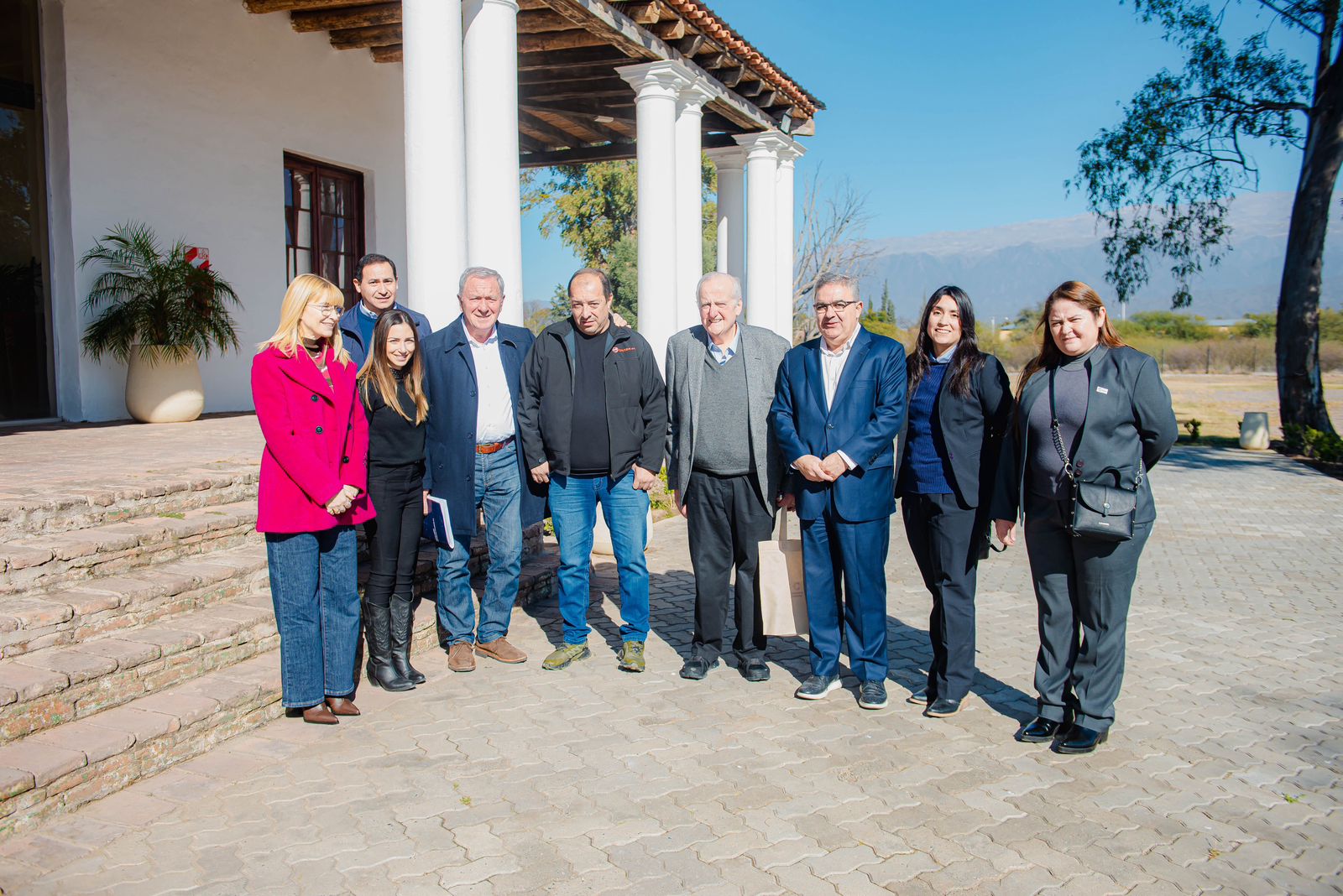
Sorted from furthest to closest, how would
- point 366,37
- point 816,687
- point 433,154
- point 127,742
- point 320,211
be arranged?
point 320,211 < point 366,37 < point 433,154 < point 816,687 < point 127,742

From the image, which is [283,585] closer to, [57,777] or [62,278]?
[57,777]

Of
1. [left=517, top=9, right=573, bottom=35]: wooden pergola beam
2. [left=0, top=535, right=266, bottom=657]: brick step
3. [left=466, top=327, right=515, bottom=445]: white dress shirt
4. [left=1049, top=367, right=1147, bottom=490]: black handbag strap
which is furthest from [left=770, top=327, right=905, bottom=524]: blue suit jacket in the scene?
[left=517, top=9, right=573, bottom=35]: wooden pergola beam

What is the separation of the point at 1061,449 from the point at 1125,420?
0.26 m

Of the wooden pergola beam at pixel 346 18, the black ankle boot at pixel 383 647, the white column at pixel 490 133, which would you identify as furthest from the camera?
the wooden pergola beam at pixel 346 18

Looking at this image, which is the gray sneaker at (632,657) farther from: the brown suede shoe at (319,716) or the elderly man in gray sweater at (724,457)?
the brown suede shoe at (319,716)

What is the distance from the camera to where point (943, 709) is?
4277 millimetres

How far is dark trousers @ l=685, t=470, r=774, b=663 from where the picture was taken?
473cm

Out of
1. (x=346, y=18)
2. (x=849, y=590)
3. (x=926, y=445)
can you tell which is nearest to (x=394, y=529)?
(x=849, y=590)

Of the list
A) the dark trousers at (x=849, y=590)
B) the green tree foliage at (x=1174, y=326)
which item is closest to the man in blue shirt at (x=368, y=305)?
the dark trousers at (x=849, y=590)

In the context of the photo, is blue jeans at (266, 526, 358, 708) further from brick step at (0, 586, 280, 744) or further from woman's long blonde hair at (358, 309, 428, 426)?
woman's long blonde hair at (358, 309, 428, 426)

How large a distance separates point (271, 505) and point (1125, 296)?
56.1ft

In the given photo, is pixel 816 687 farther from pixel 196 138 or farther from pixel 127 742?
pixel 196 138

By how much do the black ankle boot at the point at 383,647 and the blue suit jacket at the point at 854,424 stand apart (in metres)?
2.06

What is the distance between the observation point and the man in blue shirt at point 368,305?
4691 mm
